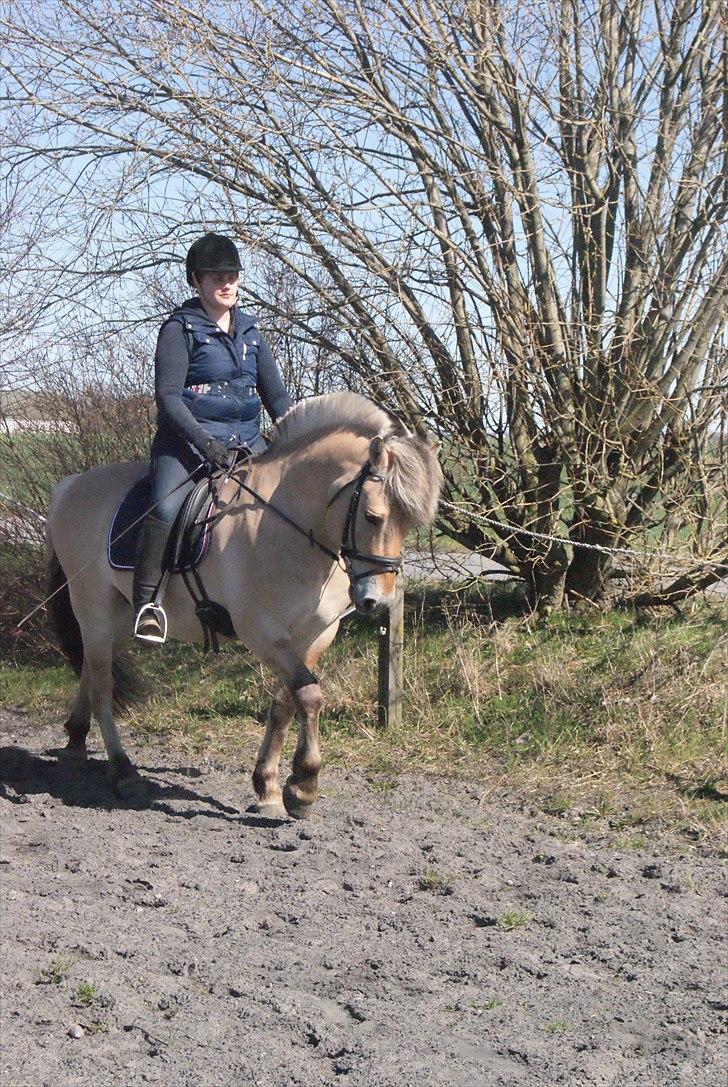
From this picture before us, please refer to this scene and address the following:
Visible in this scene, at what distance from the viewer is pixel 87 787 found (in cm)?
665

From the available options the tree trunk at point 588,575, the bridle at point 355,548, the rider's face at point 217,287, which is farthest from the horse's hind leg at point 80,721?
the tree trunk at point 588,575

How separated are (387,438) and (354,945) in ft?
7.29

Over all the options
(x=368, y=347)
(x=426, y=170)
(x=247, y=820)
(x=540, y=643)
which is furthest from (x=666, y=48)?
(x=247, y=820)

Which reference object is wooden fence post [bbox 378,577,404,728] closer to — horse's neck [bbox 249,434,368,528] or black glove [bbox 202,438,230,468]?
horse's neck [bbox 249,434,368,528]

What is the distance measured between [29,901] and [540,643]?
14.3 ft

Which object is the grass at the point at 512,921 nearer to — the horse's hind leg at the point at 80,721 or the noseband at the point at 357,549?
the noseband at the point at 357,549

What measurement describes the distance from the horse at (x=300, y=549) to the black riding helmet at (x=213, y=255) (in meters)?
0.86

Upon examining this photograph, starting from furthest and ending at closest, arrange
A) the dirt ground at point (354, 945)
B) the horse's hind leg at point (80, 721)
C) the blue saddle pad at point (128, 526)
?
the horse's hind leg at point (80, 721), the blue saddle pad at point (128, 526), the dirt ground at point (354, 945)

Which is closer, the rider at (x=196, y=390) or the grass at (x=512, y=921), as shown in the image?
the grass at (x=512, y=921)

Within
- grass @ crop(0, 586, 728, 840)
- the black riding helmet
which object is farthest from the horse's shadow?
the black riding helmet

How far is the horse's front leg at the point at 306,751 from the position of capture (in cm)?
559

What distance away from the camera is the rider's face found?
19.6 feet

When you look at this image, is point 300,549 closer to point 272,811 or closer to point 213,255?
point 272,811

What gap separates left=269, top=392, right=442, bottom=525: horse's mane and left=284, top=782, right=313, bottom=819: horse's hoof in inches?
61.7
